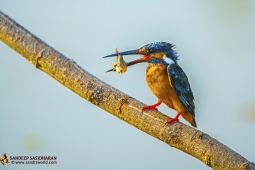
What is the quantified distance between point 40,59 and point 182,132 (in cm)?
63

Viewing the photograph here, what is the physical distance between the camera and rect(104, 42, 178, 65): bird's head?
187cm

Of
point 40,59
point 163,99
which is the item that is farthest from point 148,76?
point 40,59

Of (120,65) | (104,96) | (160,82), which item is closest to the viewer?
(104,96)

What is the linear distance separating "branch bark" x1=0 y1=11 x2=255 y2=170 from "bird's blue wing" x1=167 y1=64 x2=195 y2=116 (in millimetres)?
366

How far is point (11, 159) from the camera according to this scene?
233 cm

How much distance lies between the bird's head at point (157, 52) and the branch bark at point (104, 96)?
0.29 m

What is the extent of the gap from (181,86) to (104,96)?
52cm

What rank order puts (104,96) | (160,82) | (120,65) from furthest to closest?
(160,82) → (120,65) → (104,96)

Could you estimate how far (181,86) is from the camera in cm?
198

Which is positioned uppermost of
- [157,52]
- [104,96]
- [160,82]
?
[157,52]

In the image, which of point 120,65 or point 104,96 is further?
point 120,65

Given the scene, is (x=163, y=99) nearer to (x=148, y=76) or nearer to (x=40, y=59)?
(x=148, y=76)

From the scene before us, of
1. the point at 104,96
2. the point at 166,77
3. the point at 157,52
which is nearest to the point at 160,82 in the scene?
the point at 166,77

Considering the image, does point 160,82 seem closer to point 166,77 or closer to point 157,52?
point 166,77
